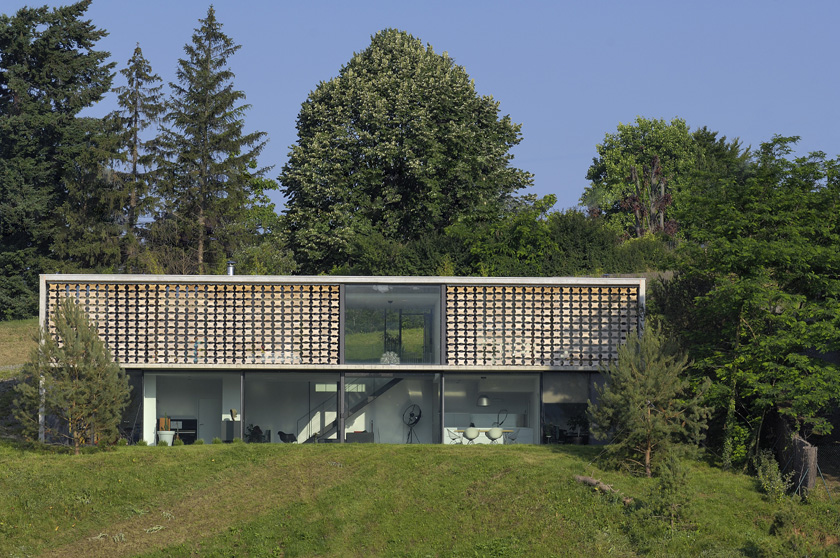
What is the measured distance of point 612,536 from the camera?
23562 mm

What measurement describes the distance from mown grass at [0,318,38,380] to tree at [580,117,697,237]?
42993 mm

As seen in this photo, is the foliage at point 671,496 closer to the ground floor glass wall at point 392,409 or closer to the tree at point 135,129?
the ground floor glass wall at point 392,409

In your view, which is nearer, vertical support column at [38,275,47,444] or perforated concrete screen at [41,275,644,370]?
vertical support column at [38,275,47,444]

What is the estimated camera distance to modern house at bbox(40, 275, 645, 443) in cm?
3083

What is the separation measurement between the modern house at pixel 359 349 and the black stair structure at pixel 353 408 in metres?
0.03

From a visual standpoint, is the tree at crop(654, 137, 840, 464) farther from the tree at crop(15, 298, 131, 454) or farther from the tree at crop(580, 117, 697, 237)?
the tree at crop(580, 117, 697, 237)

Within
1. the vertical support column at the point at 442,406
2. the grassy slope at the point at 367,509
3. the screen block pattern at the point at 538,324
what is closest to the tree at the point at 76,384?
the grassy slope at the point at 367,509

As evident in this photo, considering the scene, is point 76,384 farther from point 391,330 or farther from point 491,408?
point 491,408

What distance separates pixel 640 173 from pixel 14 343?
51233 mm

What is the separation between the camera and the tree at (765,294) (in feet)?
87.0

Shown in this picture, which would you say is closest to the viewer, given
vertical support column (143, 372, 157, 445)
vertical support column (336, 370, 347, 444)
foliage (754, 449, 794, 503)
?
foliage (754, 449, 794, 503)

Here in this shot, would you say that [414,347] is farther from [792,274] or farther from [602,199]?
[602,199]

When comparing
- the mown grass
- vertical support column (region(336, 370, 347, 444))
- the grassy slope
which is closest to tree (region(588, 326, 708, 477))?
the grassy slope

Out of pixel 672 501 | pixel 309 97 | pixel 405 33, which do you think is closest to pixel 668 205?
pixel 405 33
